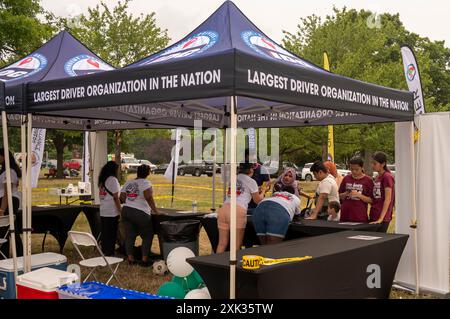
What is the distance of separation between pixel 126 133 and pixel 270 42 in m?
21.5

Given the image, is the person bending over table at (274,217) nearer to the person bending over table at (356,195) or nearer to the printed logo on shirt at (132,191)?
the person bending over table at (356,195)

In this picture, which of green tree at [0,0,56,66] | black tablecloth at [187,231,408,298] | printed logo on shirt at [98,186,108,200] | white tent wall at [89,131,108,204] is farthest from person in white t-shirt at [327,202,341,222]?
green tree at [0,0,56,66]

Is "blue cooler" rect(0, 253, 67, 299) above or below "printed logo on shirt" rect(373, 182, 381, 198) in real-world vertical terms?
below

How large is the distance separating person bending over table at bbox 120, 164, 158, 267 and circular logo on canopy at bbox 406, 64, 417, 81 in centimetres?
354

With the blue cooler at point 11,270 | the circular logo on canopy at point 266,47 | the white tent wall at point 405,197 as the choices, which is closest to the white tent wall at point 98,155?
the blue cooler at point 11,270

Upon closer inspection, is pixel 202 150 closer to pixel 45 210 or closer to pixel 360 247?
pixel 45 210

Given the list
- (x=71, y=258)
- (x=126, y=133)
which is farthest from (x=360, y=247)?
(x=126, y=133)

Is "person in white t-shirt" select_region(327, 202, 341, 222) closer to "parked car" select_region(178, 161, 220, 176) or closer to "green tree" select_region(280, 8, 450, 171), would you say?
"green tree" select_region(280, 8, 450, 171)

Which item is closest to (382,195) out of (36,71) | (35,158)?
(36,71)

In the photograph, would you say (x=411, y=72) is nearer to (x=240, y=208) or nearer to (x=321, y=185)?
(x=321, y=185)

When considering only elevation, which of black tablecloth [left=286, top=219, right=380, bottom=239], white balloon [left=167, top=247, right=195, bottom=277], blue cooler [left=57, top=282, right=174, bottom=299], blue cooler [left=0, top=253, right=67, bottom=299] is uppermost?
black tablecloth [left=286, top=219, right=380, bottom=239]

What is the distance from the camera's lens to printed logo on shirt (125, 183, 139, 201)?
6.46 m

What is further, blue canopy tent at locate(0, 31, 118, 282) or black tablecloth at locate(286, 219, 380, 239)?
black tablecloth at locate(286, 219, 380, 239)

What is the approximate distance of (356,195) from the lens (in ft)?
18.9
